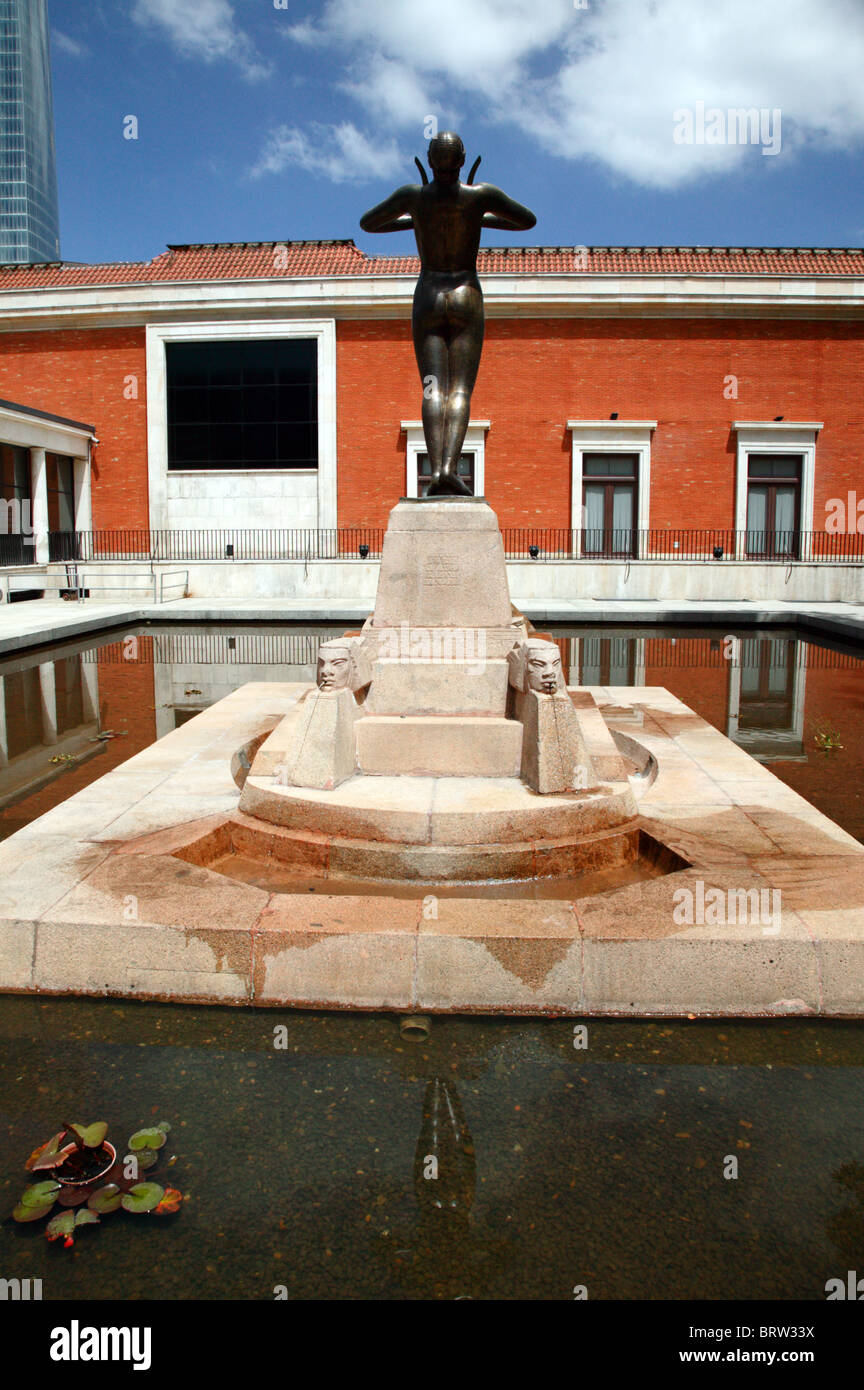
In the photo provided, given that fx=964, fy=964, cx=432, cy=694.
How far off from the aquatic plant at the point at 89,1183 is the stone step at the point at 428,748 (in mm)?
3160

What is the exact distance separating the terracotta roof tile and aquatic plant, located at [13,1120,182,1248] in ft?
86.4

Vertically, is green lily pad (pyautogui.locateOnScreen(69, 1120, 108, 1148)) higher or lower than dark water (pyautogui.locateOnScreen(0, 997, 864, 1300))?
higher

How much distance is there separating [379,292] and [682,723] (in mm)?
21213

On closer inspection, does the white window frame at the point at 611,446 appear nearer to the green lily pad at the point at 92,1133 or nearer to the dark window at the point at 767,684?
the dark window at the point at 767,684

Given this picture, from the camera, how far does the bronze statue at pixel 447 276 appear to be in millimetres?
6594

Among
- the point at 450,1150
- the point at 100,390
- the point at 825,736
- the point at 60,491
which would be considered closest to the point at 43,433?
the point at 60,491

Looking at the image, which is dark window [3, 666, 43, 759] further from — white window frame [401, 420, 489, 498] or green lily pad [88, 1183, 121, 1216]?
white window frame [401, 420, 489, 498]

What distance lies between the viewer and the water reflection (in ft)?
24.7

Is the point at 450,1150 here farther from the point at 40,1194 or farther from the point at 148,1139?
the point at 40,1194

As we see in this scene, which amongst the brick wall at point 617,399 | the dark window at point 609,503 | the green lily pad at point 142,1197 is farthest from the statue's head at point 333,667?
the dark window at point 609,503

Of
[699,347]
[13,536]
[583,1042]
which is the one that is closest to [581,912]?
[583,1042]

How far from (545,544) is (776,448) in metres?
6.88

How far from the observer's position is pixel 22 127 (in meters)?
178

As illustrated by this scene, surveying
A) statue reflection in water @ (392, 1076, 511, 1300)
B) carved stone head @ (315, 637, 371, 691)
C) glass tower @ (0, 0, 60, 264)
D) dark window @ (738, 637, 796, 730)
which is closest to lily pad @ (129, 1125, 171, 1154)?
statue reflection in water @ (392, 1076, 511, 1300)
